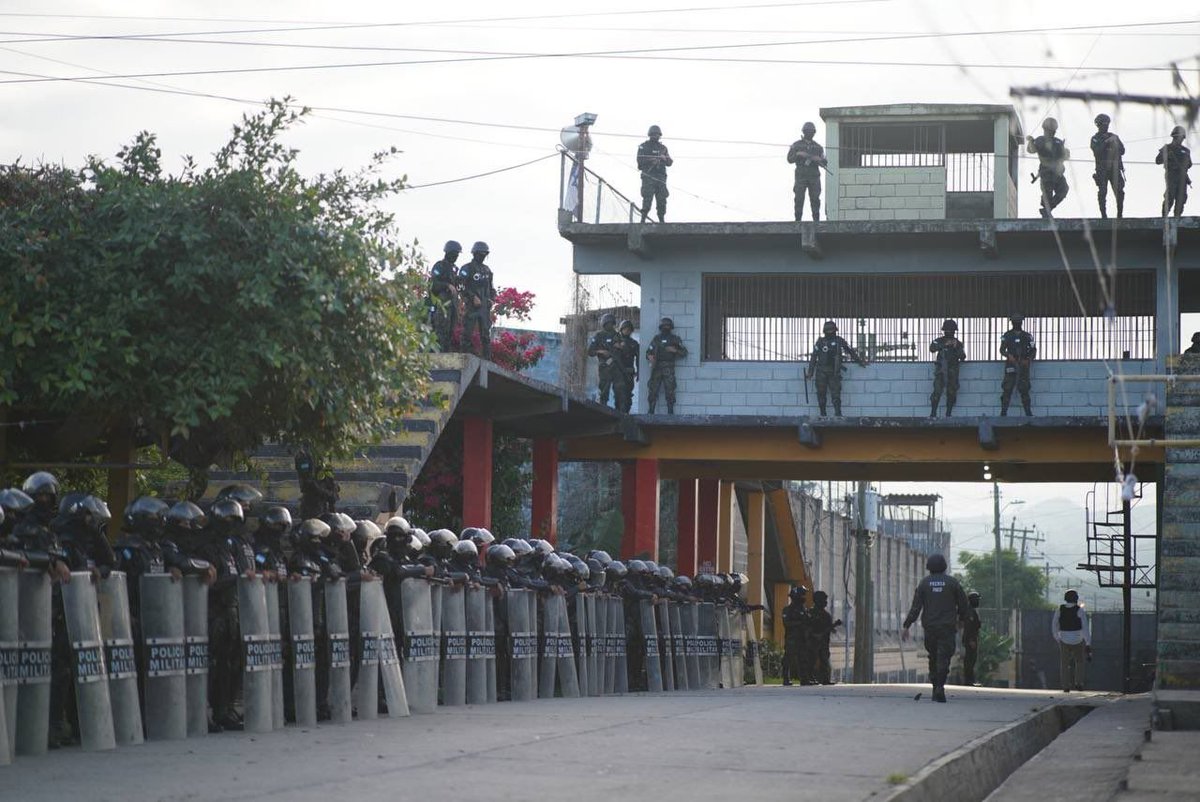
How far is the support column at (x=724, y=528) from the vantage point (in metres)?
34.8

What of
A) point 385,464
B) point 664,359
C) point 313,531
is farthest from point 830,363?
point 313,531

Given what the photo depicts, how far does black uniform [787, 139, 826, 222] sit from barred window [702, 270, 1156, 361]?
124 centimetres

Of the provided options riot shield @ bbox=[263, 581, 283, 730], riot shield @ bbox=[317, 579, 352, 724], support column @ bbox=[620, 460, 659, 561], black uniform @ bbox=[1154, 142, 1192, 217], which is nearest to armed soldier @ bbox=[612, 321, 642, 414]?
support column @ bbox=[620, 460, 659, 561]

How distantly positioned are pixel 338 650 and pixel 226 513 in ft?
4.25

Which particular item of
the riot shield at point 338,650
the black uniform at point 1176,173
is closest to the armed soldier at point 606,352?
the black uniform at point 1176,173

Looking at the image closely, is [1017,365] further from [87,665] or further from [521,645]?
[87,665]

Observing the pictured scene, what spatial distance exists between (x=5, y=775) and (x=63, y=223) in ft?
23.8

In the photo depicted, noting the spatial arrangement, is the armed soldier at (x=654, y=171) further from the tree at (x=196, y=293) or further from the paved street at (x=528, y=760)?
the paved street at (x=528, y=760)

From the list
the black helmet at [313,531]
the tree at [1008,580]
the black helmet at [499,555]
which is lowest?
the tree at [1008,580]

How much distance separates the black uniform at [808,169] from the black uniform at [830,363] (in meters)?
2.25

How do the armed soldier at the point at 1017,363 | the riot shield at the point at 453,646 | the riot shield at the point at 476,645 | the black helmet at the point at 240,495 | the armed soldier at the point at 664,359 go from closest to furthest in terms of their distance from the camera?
the black helmet at the point at 240,495 → the riot shield at the point at 453,646 → the riot shield at the point at 476,645 → the armed soldier at the point at 1017,363 → the armed soldier at the point at 664,359

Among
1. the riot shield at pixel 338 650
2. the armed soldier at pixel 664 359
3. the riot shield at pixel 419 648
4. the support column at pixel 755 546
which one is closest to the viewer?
the riot shield at pixel 338 650

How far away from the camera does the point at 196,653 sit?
37.0 ft

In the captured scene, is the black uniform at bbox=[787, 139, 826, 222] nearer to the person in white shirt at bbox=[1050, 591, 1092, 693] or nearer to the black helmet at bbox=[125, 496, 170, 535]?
the person in white shirt at bbox=[1050, 591, 1092, 693]
